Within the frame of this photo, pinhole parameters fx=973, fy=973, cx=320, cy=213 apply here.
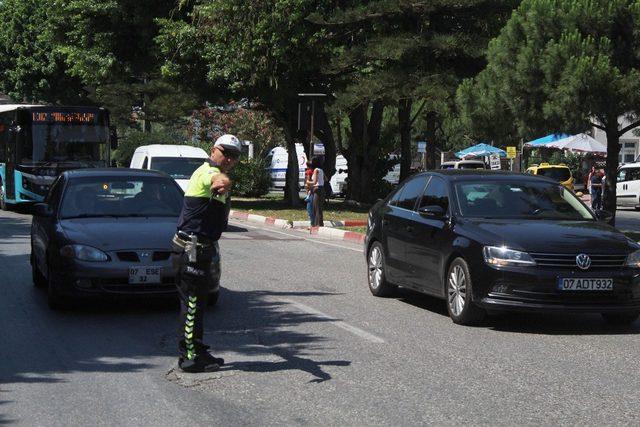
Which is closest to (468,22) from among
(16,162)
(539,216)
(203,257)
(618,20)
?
(618,20)

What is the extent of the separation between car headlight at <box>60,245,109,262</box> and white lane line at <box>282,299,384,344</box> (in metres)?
2.26

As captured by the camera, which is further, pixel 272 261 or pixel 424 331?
pixel 272 261

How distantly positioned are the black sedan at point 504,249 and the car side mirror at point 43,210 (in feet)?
13.0

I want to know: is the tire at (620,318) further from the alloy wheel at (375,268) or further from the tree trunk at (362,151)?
the tree trunk at (362,151)

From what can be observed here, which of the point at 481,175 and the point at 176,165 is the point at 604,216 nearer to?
the point at 481,175

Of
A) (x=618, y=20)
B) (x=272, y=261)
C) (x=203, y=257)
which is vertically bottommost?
(x=272, y=261)

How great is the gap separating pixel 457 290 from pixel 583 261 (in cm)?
132

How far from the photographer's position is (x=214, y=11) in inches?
1131

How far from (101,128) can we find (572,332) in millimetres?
20145

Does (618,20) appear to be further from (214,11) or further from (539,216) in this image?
(214,11)

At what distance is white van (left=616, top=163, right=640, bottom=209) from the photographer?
37781 mm

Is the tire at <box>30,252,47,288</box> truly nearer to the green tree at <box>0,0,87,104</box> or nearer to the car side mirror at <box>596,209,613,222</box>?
the car side mirror at <box>596,209,613,222</box>

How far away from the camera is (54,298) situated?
10242mm

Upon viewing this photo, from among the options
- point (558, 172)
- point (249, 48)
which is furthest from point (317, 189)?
point (558, 172)
